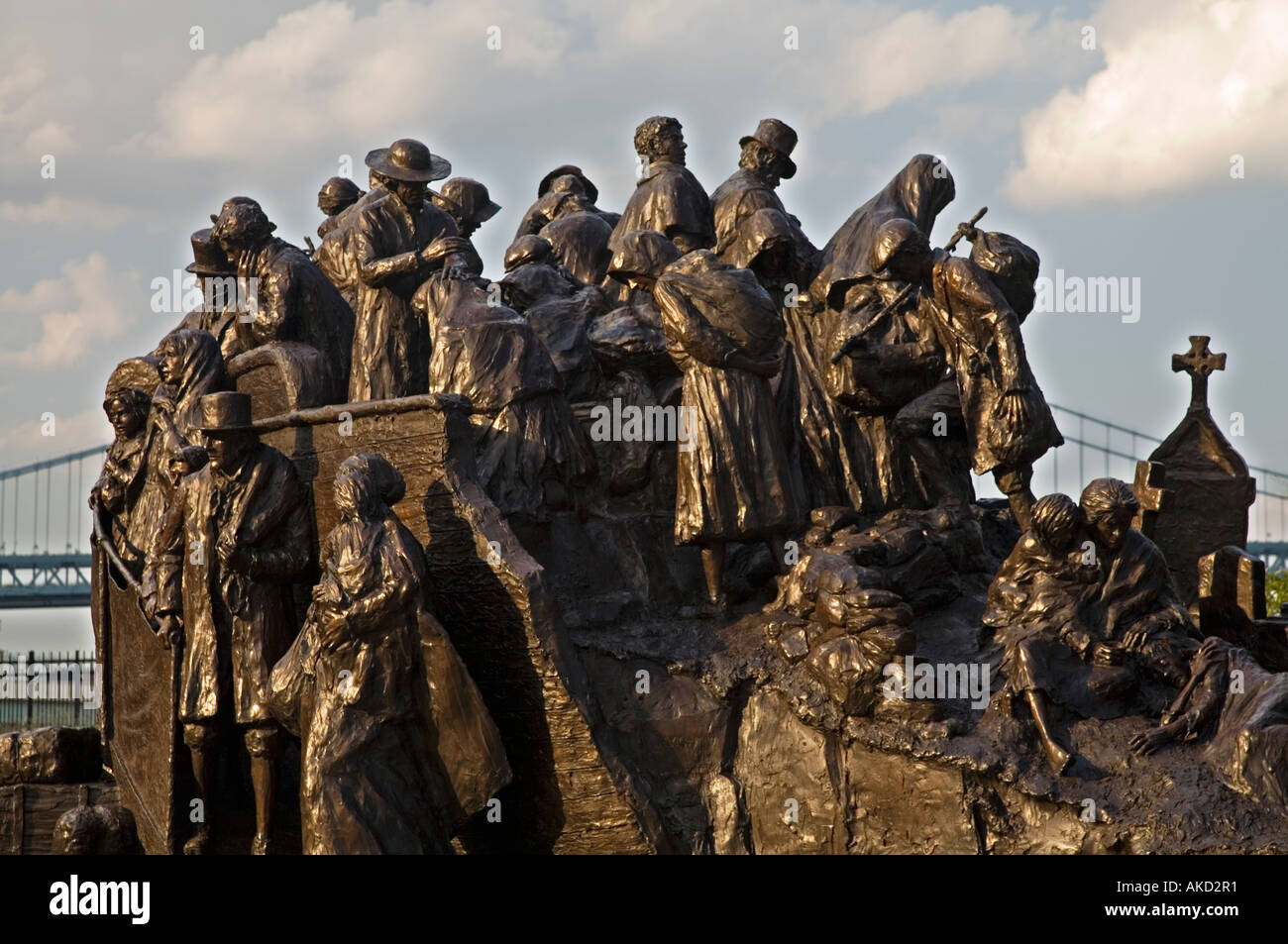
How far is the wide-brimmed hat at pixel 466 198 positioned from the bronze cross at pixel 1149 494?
585cm

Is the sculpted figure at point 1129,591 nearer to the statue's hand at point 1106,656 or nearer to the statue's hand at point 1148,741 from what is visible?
the statue's hand at point 1106,656

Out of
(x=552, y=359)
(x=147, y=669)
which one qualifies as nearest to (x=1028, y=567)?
(x=552, y=359)

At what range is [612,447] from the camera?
1209cm

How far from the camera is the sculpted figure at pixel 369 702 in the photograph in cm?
986

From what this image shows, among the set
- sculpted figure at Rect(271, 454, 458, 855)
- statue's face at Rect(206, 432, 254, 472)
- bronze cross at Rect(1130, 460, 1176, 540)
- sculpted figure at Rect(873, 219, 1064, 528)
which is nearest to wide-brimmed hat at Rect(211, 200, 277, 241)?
statue's face at Rect(206, 432, 254, 472)

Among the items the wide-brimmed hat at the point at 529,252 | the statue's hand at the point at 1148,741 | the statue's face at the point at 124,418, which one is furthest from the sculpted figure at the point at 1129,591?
the statue's face at the point at 124,418

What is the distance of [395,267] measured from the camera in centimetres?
1313

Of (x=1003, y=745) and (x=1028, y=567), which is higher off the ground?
(x=1028, y=567)

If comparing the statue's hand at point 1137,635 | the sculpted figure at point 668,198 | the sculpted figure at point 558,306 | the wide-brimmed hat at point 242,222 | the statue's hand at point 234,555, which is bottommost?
the statue's hand at point 1137,635

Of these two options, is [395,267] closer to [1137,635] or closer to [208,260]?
[208,260]

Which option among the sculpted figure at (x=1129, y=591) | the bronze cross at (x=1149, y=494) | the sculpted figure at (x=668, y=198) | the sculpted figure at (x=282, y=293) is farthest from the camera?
the sculpted figure at (x=668, y=198)
